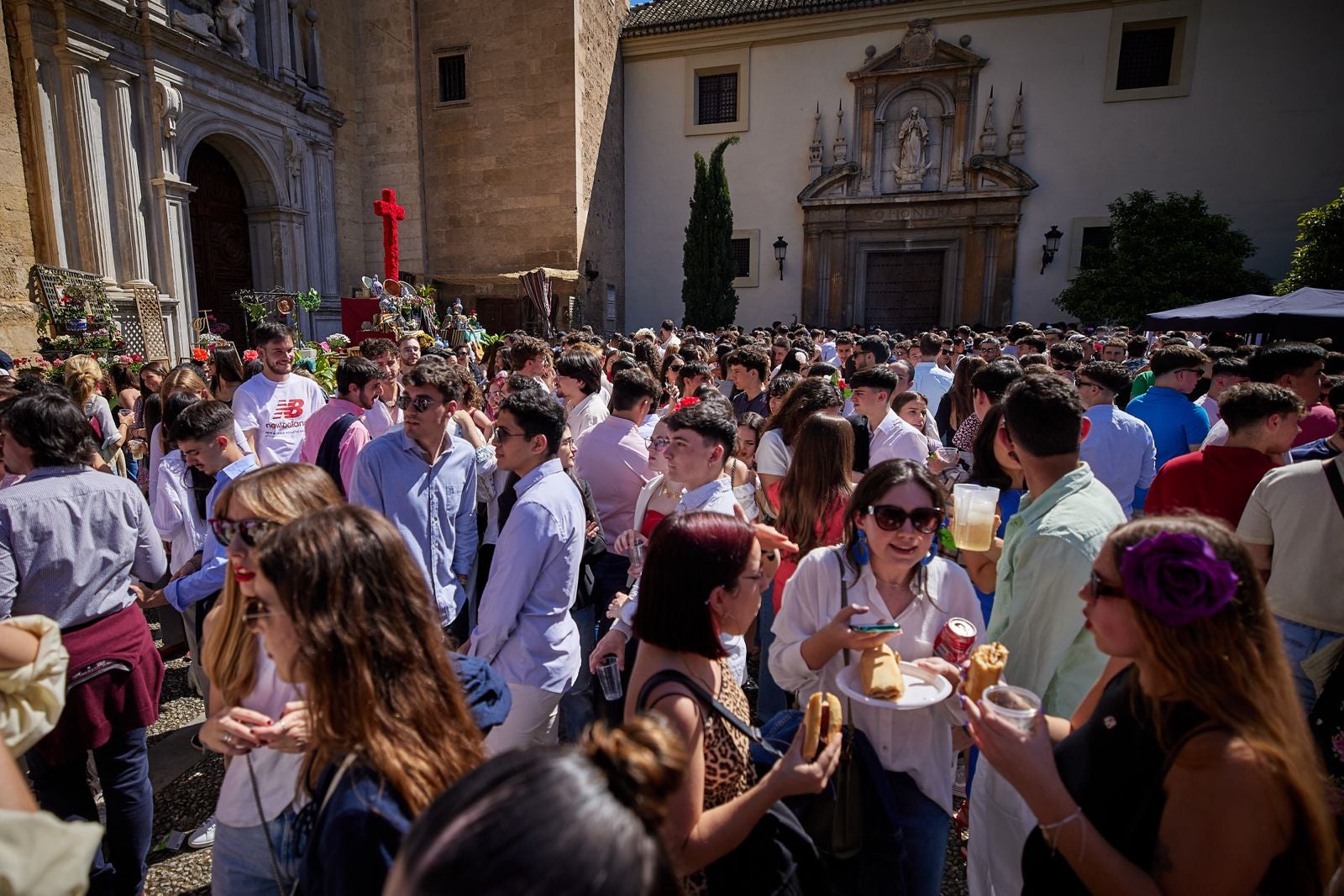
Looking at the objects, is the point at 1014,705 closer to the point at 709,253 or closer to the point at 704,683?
the point at 704,683

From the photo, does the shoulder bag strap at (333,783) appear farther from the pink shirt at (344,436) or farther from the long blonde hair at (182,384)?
the long blonde hair at (182,384)

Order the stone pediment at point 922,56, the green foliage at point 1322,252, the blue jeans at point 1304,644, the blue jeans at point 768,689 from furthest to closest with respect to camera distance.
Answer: the stone pediment at point 922,56 → the green foliage at point 1322,252 → the blue jeans at point 768,689 → the blue jeans at point 1304,644

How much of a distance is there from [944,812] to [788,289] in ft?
63.9

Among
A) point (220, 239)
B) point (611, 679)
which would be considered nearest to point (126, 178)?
point (220, 239)

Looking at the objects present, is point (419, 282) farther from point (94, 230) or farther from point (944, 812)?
point (944, 812)

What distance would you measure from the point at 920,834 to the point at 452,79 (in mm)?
20255

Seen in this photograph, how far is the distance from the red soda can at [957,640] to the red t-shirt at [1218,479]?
1.89 meters

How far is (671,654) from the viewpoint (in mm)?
1676

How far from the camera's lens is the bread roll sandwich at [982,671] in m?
1.76

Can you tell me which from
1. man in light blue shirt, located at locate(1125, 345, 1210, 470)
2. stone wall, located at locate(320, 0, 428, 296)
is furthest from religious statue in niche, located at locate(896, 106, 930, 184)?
man in light blue shirt, located at locate(1125, 345, 1210, 470)

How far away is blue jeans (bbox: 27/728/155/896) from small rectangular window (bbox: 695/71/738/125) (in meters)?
21.2

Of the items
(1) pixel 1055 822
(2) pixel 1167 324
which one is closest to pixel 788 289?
(2) pixel 1167 324

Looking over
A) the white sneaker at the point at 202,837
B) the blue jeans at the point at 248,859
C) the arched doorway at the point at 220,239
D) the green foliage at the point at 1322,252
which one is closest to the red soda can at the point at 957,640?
the blue jeans at the point at 248,859

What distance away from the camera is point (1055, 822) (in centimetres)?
143
